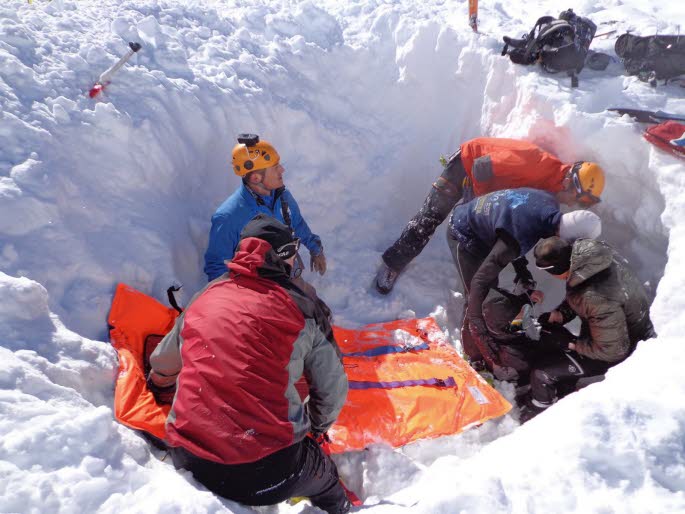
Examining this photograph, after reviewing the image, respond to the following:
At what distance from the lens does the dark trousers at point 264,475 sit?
2.56m

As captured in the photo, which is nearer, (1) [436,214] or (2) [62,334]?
(2) [62,334]

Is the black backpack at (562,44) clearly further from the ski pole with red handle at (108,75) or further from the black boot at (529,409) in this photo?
the ski pole with red handle at (108,75)

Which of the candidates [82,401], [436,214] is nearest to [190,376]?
[82,401]

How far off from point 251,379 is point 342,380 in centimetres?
83

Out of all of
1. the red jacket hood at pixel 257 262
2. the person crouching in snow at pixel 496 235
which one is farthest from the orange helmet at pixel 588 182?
the red jacket hood at pixel 257 262

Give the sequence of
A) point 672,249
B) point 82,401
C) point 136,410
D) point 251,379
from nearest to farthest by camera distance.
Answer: point 251,379 < point 82,401 < point 136,410 < point 672,249

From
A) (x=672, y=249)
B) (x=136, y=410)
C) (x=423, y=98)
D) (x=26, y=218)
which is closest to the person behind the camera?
(x=136, y=410)

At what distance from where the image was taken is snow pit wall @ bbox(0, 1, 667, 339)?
4016 millimetres

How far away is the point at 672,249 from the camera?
412cm

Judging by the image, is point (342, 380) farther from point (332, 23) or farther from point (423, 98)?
point (332, 23)

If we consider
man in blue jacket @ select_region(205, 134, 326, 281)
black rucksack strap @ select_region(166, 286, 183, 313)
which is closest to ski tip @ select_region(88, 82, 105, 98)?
man in blue jacket @ select_region(205, 134, 326, 281)

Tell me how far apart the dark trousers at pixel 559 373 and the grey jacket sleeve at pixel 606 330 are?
0.19 meters

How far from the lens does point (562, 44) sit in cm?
556

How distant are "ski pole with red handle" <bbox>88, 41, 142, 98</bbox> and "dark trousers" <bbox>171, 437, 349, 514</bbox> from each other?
12.4ft
